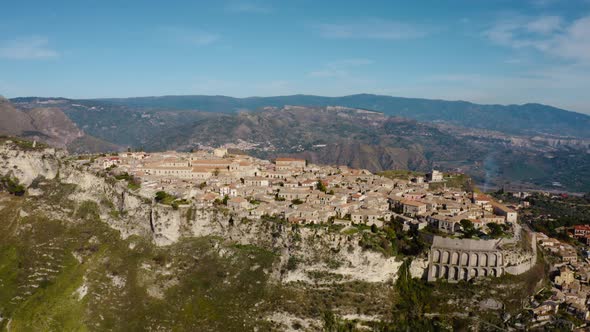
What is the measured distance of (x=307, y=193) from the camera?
266ft

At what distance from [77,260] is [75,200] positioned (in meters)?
15.9

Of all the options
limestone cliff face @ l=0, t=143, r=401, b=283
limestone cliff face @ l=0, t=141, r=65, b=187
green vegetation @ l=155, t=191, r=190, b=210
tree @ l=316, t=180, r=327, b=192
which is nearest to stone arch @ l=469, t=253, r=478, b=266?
limestone cliff face @ l=0, t=143, r=401, b=283

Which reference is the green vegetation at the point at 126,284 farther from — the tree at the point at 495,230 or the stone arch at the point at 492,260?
the tree at the point at 495,230

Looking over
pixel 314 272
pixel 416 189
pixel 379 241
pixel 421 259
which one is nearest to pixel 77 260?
pixel 314 272

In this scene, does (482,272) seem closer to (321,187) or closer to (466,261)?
(466,261)

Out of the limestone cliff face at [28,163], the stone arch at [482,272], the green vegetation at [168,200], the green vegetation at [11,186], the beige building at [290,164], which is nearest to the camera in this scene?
the stone arch at [482,272]

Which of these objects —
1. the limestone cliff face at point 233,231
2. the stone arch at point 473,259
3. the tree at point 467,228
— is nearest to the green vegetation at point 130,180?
the limestone cliff face at point 233,231

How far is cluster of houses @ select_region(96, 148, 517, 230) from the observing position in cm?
7112

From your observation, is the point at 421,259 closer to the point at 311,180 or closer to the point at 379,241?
the point at 379,241

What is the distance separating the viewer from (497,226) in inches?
2815

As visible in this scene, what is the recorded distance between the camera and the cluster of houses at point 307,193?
71125 millimetres

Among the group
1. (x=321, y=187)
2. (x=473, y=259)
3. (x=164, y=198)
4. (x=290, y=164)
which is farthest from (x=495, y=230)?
(x=290, y=164)

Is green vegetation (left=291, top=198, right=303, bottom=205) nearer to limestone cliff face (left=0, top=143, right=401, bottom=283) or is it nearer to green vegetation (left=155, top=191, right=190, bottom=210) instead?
limestone cliff face (left=0, top=143, right=401, bottom=283)

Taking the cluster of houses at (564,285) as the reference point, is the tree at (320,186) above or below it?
above
